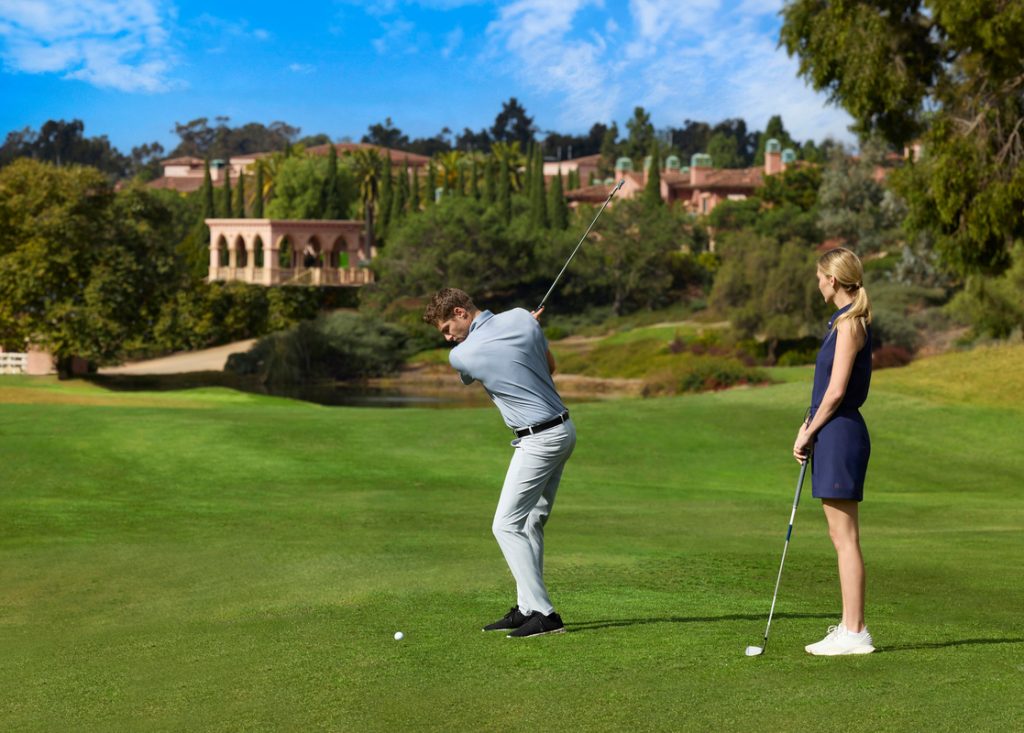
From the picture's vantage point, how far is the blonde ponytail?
25.3ft

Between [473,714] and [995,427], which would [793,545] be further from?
[995,427]

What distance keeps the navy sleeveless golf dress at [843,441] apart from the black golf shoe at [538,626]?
190cm

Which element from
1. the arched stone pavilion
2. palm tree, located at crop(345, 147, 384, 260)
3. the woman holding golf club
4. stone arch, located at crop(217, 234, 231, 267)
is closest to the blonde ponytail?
the woman holding golf club

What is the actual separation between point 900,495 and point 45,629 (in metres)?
16.5

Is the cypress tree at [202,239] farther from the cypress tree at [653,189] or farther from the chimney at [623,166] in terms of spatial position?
the chimney at [623,166]

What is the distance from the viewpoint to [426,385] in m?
71.3

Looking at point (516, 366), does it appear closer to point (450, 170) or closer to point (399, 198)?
point (399, 198)

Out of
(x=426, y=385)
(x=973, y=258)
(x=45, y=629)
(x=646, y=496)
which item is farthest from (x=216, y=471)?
(x=426, y=385)

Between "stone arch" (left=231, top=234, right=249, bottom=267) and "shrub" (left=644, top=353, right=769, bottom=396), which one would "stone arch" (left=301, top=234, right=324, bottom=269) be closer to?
"stone arch" (left=231, top=234, right=249, bottom=267)

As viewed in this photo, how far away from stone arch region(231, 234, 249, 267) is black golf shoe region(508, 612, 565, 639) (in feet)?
284

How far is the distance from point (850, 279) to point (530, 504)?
2.41 m

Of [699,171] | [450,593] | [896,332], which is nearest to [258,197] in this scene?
[699,171]

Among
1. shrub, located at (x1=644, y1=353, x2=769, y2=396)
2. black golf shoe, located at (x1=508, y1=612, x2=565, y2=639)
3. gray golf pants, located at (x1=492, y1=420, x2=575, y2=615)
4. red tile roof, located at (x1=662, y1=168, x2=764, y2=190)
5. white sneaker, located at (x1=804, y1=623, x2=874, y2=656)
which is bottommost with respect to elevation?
shrub, located at (x1=644, y1=353, x2=769, y2=396)

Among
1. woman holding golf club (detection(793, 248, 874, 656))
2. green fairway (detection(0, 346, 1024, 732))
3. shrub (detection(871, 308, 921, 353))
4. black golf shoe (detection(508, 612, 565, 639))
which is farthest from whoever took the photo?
shrub (detection(871, 308, 921, 353))
